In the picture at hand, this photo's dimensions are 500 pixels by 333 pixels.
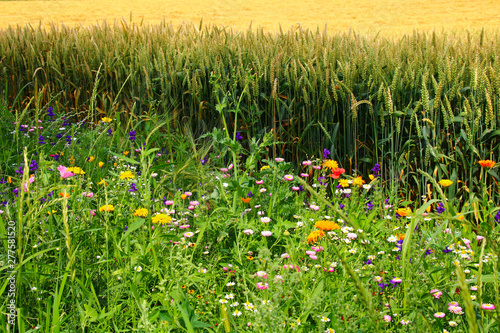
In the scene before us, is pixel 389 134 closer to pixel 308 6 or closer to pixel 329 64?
pixel 329 64

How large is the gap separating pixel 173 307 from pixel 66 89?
3106 mm

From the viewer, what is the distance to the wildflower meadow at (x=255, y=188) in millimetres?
1481

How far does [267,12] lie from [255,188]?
2469 cm

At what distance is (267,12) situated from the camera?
25141mm

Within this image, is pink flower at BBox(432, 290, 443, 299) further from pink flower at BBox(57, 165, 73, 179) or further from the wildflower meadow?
pink flower at BBox(57, 165, 73, 179)

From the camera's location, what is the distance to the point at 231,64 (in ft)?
10.1

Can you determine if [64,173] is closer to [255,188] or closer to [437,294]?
[255,188]

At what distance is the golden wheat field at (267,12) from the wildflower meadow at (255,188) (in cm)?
1694

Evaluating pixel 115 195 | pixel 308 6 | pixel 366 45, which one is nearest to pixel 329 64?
pixel 366 45

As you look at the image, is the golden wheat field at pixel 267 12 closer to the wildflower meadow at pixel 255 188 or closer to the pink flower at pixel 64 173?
the wildflower meadow at pixel 255 188

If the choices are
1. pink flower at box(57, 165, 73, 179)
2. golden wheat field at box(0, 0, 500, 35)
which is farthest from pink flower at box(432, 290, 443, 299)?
golden wheat field at box(0, 0, 500, 35)

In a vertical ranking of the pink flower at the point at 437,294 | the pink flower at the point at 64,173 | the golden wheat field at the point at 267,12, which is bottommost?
the pink flower at the point at 437,294

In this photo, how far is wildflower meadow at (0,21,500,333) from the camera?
148 cm

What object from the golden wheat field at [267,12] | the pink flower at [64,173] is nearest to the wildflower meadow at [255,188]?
the pink flower at [64,173]
